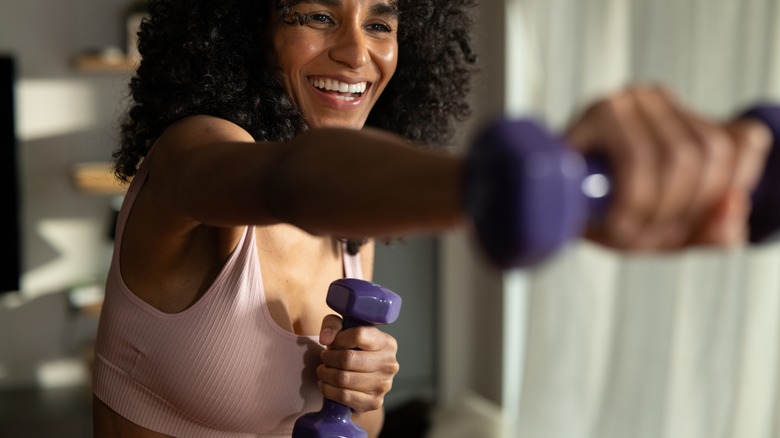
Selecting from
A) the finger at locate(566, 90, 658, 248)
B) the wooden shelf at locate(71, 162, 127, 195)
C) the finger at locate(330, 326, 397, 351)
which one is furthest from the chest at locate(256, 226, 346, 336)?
the wooden shelf at locate(71, 162, 127, 195)

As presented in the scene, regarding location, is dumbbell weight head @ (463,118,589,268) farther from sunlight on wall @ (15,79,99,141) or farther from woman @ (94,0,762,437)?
sunlight on wall @ (15,79,99,141)

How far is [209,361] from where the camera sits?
1097 mm

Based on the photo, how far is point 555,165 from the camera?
0.44 m

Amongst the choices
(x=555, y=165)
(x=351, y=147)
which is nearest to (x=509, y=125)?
(x=555, y=165)

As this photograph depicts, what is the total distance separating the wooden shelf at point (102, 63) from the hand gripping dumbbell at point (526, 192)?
3992mm

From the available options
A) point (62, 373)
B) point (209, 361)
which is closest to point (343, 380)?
point (209, 361)

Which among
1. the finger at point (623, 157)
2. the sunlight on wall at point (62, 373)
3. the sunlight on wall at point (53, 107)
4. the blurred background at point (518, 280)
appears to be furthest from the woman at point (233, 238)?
the sunlight on wall at point (62, 373)

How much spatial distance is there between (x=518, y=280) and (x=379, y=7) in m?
2.65

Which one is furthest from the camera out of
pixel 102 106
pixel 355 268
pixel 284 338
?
pixel 102 106

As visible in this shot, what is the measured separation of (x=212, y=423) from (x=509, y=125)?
0.83 meters

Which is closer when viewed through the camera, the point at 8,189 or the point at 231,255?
the point at 231,255

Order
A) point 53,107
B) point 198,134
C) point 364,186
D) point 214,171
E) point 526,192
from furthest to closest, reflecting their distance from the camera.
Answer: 1. point 53,107
2. point 198,134
3. point 214,171
4. point 364,186
5. point 526,192

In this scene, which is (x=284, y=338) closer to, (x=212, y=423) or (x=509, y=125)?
(x=212, y=423)

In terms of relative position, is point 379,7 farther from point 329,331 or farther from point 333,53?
point 329,331
